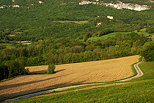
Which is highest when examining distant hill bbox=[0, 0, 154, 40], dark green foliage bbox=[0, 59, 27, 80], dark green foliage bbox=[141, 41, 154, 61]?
distant hill bbox=[0, 0, 154, 40]

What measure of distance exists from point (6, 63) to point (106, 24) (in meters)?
103

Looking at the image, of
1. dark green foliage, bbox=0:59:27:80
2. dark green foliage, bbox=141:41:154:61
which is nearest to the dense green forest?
dark green foliage, bbox=0:59:27:80

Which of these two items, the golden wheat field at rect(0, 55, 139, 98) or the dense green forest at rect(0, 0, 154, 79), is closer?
the golden wheat field at rect(0, 55, 139, 98)

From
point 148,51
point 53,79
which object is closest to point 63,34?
point 148,51

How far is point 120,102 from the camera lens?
1302 centimetres

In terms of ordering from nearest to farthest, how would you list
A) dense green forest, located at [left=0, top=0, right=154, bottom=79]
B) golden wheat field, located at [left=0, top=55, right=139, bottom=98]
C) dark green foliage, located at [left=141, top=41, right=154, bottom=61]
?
golden wheat field, located at [left=0, top=55, right=139, bottom=98]
dark green foliage, located at [left=141, top=41, right=154, bottom=61]
dense green forest, located at [left=0, top=0, right=154, bottom=79]

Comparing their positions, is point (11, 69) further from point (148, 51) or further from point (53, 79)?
point (148, 51)

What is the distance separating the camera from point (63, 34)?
404 ft

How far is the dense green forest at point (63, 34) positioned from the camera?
73.6 meters

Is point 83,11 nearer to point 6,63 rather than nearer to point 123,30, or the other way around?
point 123,30

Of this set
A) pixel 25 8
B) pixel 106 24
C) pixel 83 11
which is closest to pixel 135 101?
pixel 106 24

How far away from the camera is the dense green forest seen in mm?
73562

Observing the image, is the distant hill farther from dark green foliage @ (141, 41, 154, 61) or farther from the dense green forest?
dark green foliage @ (141, 41, 154, 61)

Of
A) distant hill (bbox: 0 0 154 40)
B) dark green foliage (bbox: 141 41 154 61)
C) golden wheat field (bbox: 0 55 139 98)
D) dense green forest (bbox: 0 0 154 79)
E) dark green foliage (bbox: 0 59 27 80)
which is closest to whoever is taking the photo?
golden wheat field (bbox: 0 55 139 98)
